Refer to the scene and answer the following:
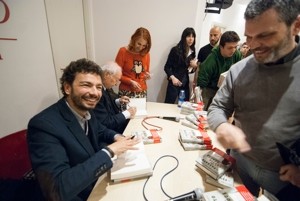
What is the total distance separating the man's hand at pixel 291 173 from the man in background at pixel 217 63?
1602 mm

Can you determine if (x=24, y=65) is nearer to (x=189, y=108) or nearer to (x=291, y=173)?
(x=189, y=108)

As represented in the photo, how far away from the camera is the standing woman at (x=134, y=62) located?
2314 millimetres

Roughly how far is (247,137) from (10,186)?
1.36 m

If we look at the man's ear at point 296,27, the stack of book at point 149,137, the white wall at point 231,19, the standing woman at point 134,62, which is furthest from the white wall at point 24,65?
the white wall at point 231,19

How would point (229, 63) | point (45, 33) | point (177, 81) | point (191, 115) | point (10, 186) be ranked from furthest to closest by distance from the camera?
1. point (177, 81)
2. point (229, 63)
3. point (45, 33)
4. point (191, 115)
5. point (10, 186)

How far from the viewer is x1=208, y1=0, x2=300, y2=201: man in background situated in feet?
2.67

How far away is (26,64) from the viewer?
208cm

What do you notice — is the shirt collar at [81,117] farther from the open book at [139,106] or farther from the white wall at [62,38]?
the white wall at [62,38]

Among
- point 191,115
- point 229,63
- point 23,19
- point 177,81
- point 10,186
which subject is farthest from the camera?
point 177,81

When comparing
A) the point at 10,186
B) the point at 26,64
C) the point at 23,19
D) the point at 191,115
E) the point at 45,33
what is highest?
the point at 23,19

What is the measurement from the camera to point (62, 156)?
3.08 feet

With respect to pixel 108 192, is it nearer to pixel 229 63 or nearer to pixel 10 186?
pixel 10 186

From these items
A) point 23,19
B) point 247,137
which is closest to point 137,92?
point 23,19

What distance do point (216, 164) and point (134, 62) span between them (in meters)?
1.70
